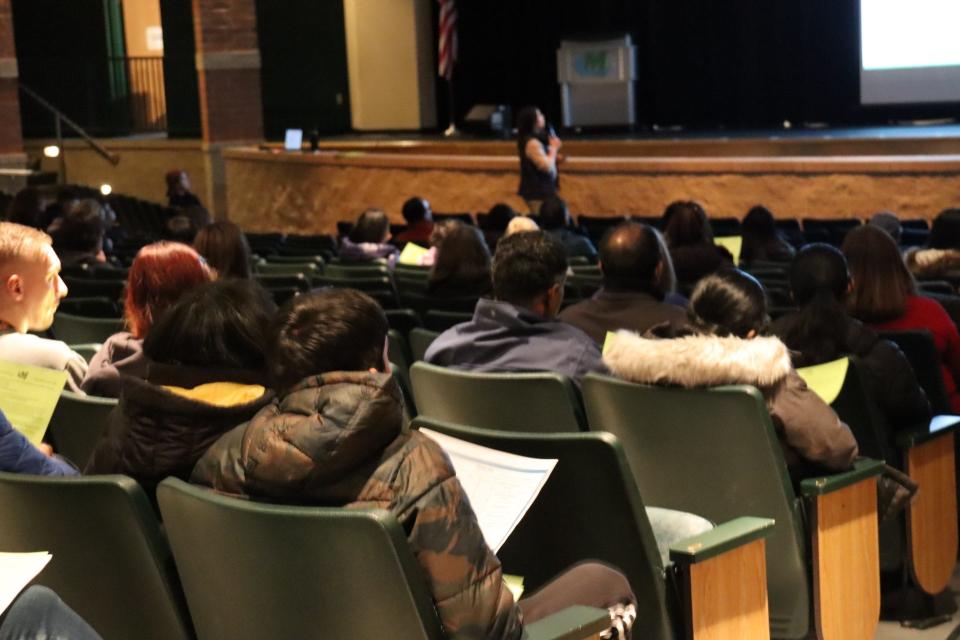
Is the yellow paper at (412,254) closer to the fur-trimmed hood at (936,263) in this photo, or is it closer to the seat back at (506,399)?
the fur-trimmed hood at (936,263)

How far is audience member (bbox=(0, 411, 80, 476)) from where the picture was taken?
2.71m

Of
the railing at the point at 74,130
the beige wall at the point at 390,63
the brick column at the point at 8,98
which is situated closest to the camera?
the brick column at the point at 8,98

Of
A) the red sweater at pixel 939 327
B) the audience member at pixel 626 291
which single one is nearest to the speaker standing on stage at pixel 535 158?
the audience member at pixel 626 291

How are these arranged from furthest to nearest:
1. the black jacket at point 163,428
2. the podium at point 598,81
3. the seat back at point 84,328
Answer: the podium at point 598,81
the seat back at point 84,328
the black jacket at point 163,428

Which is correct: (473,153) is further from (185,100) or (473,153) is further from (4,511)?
(4,511)

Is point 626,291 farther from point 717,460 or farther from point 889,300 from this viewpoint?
point 717,460

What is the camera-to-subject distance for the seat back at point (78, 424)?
323 centimetres

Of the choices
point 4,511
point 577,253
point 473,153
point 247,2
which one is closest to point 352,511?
point 4,511

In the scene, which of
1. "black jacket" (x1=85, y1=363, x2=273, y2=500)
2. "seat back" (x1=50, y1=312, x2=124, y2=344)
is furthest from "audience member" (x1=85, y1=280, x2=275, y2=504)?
"seat back" (x1=50, y1=312, x2=124, y2=344)

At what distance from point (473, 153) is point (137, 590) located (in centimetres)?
1284

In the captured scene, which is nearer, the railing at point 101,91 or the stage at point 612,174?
the stage at point 612,174

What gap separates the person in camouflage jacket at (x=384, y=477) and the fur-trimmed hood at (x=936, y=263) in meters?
4.02

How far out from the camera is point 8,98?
1625 centimetres

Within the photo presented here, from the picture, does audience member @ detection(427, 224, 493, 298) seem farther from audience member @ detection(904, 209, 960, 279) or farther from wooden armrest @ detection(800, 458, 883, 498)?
wooden armrest @ detection(800, 458, 883, 498)
